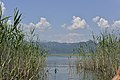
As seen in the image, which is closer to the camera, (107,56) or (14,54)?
(14,54)

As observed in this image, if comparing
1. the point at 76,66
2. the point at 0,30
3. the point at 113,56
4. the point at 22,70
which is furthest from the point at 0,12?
the point at 76,66

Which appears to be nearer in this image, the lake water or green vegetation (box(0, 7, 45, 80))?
green vegetation (box(0, 7, 45, 80))

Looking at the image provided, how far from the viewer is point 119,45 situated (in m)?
10.1

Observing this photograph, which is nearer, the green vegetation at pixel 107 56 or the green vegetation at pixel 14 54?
the green vegetation at pixel 14 54

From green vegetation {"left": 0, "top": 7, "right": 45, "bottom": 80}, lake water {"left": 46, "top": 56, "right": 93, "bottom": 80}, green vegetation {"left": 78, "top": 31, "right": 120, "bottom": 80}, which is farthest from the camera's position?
lake water {"left": 46, "top": 56, "right": 93, "bottom": 80}

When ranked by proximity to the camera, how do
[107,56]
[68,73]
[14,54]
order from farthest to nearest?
[68,73] < [107,56] < [14,54]

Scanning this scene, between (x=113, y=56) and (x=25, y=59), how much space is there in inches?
116

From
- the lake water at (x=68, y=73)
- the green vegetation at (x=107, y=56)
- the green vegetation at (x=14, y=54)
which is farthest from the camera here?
the lake water at (x=68, y=73)

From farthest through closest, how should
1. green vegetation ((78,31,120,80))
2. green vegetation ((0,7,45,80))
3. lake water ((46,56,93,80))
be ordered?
lake water ((46,56,93,80)) → green vegetation ((78,31,120,80)) → green vegetation ((0,7,45,80))

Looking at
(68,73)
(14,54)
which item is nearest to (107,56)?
(14,54)

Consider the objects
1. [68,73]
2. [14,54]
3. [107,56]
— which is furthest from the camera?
[68,73]

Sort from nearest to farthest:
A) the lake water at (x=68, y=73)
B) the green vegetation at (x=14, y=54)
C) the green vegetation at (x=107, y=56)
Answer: the green vegetation at (x=14, y=54) → the green vegetation at (x=107, y=56) → the lake water at (x=68, y=73)

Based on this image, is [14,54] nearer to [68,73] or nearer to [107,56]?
[107,56]

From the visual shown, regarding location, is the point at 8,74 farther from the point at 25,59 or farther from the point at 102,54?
the point at 102,54
